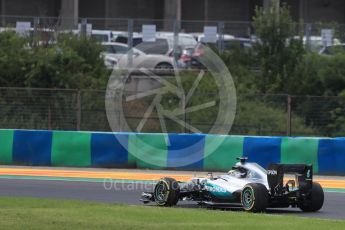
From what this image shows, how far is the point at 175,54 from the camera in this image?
3762 centimetres

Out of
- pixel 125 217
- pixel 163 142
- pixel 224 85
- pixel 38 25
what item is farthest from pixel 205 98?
pixel 125 217

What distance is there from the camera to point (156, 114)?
92.6ft

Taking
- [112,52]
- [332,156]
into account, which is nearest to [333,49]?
[112,52]

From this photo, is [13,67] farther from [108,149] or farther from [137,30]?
[108,149]

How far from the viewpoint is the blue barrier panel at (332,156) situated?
22531 mm

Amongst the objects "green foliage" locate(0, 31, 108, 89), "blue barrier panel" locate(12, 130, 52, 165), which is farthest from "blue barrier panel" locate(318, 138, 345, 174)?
"green foliage" locate(0, 31, 108, 89)

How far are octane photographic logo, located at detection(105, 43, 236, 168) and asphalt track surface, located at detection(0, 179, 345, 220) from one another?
408 centimetres

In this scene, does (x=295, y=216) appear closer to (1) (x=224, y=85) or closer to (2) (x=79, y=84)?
(1) (x=224, y=85)

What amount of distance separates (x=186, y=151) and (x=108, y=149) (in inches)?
86.4

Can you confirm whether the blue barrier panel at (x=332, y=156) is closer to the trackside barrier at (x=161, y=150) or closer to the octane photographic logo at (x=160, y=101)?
the trackside barrier at (x=161, y=150)

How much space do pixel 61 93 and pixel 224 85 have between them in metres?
6.94

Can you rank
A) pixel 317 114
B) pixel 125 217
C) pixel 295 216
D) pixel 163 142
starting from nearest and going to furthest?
pixel 125 217
pixel 295 216
pixel 163 142
pixel 317 114

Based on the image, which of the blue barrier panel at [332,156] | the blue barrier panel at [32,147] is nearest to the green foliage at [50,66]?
the blue barrier panel at [32,147]

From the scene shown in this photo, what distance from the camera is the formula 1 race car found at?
14406 millimetres
